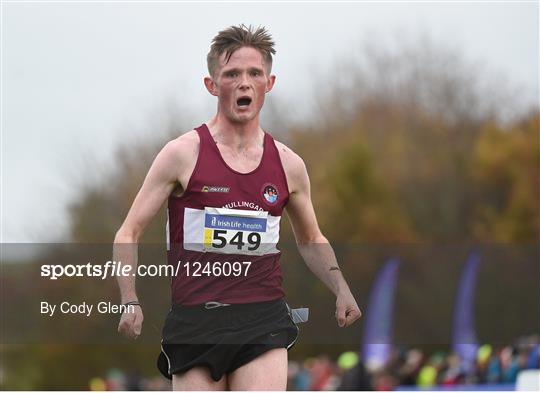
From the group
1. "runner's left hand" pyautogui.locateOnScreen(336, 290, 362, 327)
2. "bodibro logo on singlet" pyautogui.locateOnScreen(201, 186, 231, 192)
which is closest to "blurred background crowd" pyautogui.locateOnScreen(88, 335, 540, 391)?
"runner's left hand" pyautogui.locateOnScreen(336, 290, 362, 327)

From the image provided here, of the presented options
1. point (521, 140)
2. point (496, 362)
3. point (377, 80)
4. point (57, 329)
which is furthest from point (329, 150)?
point (57, 329)

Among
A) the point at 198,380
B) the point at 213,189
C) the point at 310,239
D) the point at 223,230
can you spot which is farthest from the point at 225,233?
the point at 198,380

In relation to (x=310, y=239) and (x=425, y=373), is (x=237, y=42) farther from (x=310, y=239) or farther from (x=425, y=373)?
(x=425, y=373)

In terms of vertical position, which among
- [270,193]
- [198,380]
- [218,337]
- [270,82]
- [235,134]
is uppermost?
[270,82]

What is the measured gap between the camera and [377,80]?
53969mm

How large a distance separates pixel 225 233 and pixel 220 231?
31mm

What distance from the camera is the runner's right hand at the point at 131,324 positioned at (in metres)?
7.29

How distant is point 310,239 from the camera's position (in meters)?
8.03

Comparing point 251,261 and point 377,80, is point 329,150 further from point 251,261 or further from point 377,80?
point 251,261

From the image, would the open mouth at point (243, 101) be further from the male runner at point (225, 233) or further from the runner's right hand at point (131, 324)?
the runner's right hand at point (131, 324)

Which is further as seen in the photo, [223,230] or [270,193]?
[270,193]

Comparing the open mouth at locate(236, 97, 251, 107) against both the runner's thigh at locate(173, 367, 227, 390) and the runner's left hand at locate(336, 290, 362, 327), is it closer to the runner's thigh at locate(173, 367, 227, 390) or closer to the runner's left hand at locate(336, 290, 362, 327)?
the runner's left hand at locate(336, 290, 362, 327)

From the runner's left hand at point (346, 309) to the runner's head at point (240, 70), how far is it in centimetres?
120

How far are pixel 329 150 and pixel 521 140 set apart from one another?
320 inches
